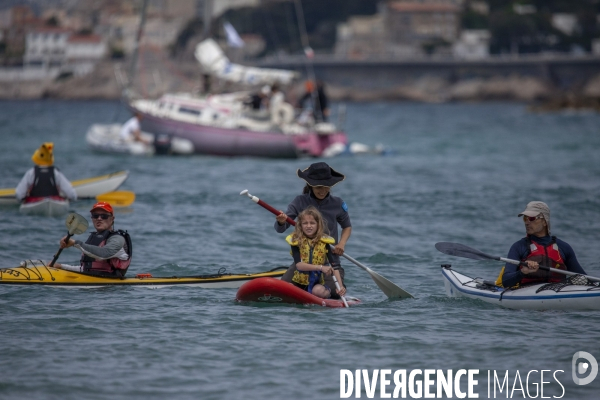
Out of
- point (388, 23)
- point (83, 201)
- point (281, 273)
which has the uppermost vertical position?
point (388, 23)

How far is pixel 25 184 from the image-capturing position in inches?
695

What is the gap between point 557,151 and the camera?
1533 inches

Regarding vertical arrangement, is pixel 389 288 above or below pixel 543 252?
below

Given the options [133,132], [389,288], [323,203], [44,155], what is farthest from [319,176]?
[133,132]

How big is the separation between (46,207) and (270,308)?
798 centimetres

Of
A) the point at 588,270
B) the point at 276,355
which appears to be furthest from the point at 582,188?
the point at 276,355

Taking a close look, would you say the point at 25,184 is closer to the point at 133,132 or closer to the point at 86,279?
the point at 86,279

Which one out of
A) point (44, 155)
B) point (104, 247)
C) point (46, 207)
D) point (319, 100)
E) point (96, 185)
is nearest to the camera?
point (104, 247)

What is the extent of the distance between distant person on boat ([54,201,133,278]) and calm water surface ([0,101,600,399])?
0.94ft

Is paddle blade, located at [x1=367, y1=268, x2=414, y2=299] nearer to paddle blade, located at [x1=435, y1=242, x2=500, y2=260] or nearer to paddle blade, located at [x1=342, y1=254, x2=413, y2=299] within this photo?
paddle blade, located at [x1=342, y1=254, x2=413, y2=299]

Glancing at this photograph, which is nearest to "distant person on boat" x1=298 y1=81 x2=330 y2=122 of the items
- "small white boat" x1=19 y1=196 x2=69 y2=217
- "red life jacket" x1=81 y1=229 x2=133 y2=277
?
"small white boat" x1=19 y1=196 x2=69 y2=217

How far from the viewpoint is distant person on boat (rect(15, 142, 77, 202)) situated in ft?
57.3

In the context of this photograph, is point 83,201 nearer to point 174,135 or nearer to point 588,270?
point 588,270

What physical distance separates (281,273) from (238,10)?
6040 inches
